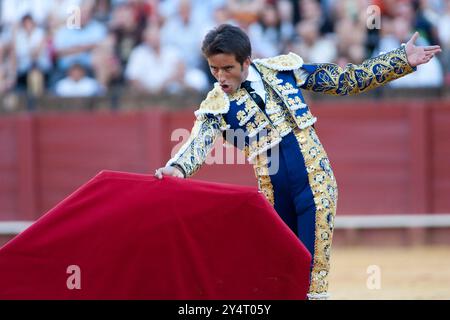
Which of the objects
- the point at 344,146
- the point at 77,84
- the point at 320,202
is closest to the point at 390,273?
the point at 344,146

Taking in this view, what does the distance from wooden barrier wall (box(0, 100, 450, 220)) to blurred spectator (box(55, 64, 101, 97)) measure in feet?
0.59

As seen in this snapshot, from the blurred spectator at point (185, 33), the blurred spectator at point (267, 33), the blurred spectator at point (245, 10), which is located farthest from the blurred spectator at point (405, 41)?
the blurred spectator at point (185, 33)

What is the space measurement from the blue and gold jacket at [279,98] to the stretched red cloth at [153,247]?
266 millimetres

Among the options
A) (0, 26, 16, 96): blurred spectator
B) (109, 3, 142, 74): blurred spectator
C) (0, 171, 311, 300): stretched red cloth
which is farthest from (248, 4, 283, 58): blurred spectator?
(0, 171, 311, 300): stretched red cloth

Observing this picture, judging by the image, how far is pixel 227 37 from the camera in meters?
3.16

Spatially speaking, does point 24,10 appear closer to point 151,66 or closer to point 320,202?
point 151,66

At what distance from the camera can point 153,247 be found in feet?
10.2

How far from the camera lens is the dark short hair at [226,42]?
3.15 meters

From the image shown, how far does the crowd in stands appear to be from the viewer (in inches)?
301

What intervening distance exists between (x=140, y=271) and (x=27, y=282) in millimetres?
378
